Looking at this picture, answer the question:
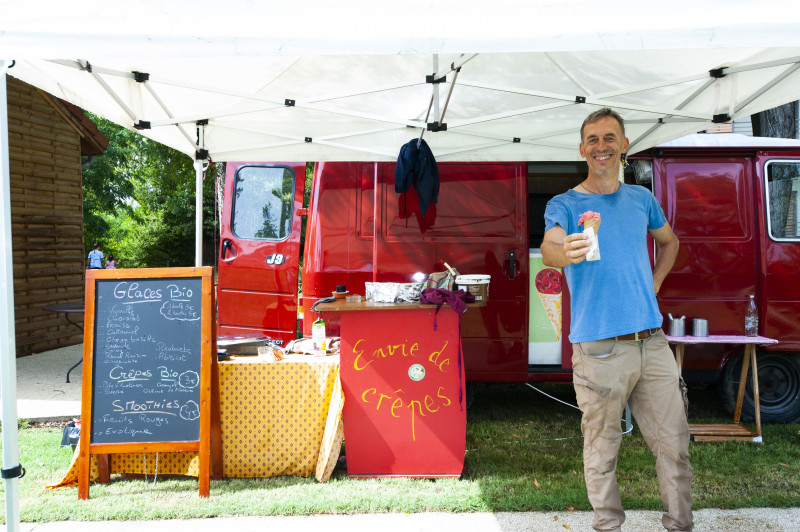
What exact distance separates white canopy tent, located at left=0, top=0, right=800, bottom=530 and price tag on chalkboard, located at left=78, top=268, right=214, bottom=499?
92cm

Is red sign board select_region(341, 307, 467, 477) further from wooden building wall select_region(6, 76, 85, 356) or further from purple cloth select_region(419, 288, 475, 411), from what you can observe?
wooden building wall select_region(6, 76, 85, 356)

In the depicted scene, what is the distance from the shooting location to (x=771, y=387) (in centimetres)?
524

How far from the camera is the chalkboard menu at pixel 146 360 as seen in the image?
354cm

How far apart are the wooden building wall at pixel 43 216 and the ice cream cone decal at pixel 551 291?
7177 mm

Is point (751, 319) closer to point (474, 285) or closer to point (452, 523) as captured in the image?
point (474, 285)

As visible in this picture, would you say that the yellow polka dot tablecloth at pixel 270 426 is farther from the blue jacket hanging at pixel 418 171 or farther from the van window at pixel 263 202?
the van window at pixel 263 202

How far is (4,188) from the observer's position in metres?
2.57

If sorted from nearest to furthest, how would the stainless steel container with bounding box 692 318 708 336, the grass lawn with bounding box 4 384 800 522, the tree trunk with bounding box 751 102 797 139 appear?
1. the grass lawn with bounding box 4 384 800 522
2. the stainless steel container with bounding box 692 318 708 336
3. the tree trunk with bounding box 751 102 797 139

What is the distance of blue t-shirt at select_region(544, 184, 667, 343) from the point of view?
2594 mm

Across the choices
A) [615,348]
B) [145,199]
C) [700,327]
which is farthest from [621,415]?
[145,199]

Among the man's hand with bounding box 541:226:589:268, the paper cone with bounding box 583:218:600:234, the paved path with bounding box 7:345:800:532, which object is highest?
the paper cone with bounding box 583:218:600:234

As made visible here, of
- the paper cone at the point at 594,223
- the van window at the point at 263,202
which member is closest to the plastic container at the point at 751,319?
the paper cone at the point at 594,223

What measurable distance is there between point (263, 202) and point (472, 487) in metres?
3.39

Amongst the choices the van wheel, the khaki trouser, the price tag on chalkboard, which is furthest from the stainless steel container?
the price tag on chalkboard
